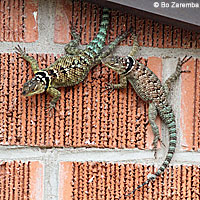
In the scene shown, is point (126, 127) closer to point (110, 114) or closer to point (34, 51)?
point (110, 114)

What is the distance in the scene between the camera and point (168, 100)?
1371mm

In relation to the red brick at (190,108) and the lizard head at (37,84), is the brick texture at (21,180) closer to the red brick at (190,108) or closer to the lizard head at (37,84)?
the lizard head at (37,84)

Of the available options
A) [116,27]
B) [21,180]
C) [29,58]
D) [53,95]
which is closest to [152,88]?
[116,27]

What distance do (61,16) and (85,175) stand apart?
629mm

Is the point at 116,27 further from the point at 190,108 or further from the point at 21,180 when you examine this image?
the point at 21,180

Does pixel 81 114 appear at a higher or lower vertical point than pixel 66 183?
higher

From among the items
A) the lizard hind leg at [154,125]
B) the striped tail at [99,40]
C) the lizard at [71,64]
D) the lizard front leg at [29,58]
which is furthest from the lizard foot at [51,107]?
the lizard hind leg at [154,125]

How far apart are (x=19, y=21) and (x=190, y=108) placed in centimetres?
75

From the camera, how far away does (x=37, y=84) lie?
1269 mm

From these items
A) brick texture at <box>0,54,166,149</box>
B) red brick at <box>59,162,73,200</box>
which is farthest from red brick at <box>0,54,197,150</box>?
red brick at <box>59,162,73,200</box>

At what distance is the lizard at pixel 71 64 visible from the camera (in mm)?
1286

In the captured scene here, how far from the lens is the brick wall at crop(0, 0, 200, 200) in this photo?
1.33m

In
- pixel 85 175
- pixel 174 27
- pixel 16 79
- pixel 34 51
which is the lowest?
pixel 85 175

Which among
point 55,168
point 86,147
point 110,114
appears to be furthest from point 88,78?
point 55,168
